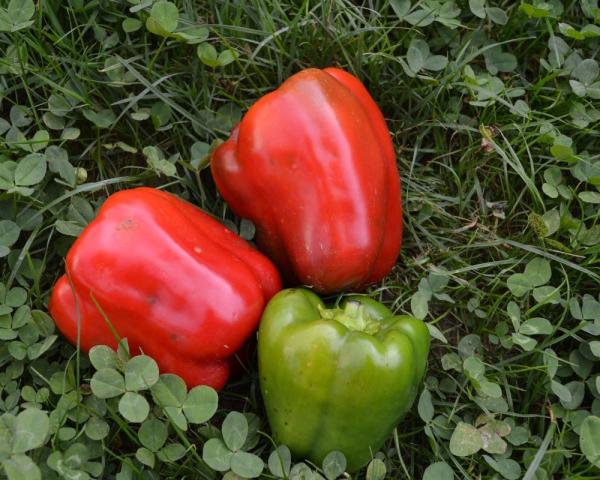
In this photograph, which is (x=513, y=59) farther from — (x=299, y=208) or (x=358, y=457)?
(x=358, y=457)

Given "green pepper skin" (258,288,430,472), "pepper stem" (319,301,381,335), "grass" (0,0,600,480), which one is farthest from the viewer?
"grass" (0,0,600,480)

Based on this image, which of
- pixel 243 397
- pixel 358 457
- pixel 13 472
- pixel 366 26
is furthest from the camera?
pixel 366 26

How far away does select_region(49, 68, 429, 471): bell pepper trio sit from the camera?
97.3 inches

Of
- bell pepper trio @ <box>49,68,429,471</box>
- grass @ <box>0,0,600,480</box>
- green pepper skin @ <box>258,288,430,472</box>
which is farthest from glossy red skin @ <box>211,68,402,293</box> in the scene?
grass @ <box>0,0,600,480</box>

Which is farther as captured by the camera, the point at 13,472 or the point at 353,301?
the point at 353,301

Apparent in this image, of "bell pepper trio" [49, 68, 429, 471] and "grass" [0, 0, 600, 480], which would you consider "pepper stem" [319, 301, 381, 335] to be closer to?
"bell pepper trio" [49, 68, 429, 471]

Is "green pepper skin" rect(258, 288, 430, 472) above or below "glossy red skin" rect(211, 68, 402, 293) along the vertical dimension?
below

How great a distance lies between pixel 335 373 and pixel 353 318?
0.23 m

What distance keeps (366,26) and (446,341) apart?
114 cm

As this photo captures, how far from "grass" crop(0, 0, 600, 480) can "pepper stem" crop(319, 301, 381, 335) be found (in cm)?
31

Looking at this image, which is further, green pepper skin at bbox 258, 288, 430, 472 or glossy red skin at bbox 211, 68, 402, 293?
glossy red skin at bbox 211, 68, 402, 293

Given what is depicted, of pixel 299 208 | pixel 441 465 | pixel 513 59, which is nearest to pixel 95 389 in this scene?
pixel 299 208

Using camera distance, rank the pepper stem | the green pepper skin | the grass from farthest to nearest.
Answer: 1. the grass
2. the pepper stem
3. the green pepper skin

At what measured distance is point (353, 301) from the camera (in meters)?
2.72
